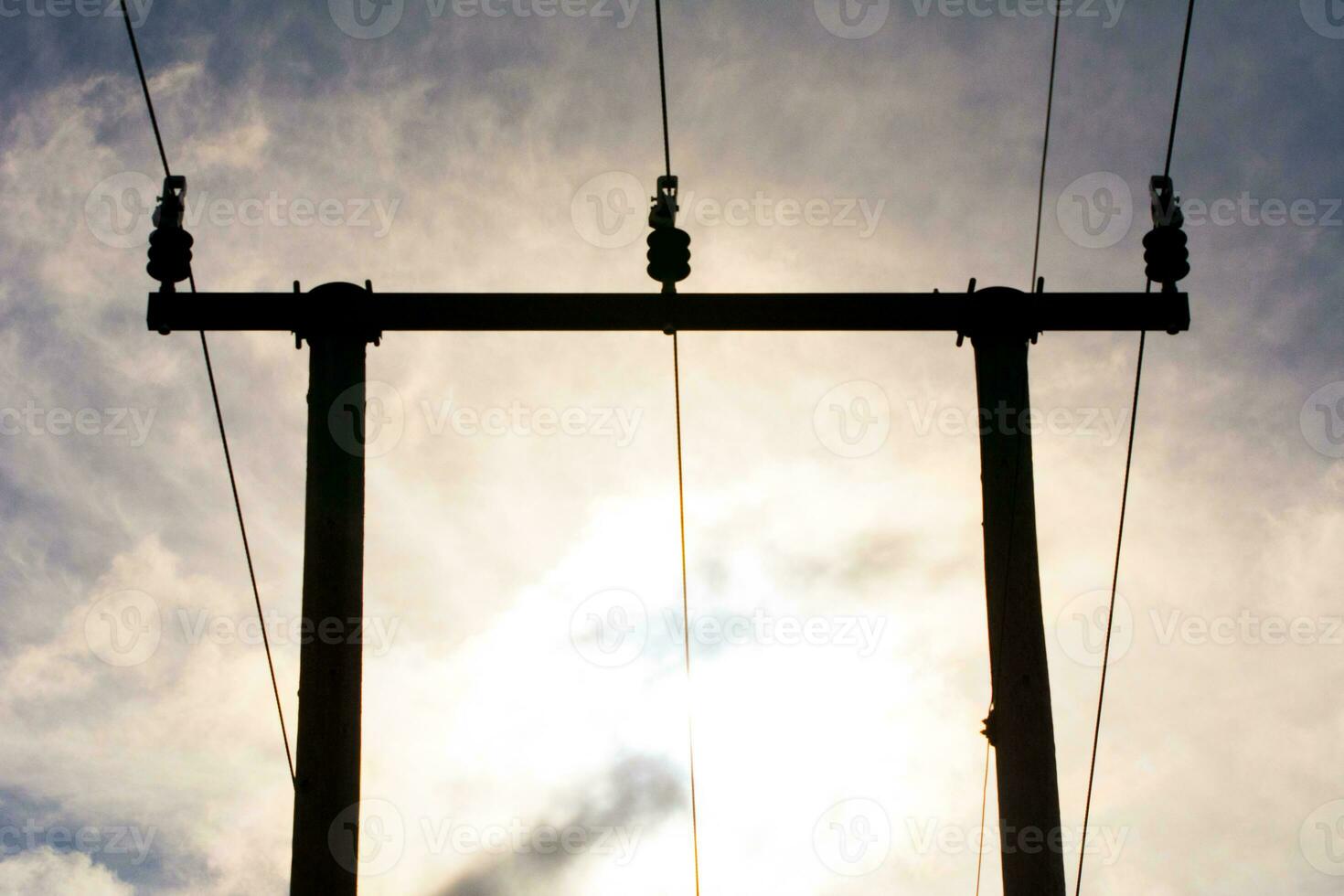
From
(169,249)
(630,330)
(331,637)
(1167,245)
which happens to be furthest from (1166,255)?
(169,249)

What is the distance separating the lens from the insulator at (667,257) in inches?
300

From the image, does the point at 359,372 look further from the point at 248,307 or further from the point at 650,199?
the point at 650,199

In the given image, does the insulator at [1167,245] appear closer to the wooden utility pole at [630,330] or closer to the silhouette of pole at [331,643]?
the wooden utility pole at [630,330]

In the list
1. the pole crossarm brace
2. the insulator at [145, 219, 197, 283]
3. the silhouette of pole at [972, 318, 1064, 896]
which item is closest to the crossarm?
the pole crossarm brace

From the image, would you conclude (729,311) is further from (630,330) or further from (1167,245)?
(1167,245)

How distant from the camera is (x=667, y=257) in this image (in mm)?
7621

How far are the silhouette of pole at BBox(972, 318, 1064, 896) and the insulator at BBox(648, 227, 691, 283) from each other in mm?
1848

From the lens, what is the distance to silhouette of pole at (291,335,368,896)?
6.31 metres

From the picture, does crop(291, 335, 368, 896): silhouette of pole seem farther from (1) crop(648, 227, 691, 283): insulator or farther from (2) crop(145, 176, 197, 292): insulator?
(1) crop(648, 227, 691, 283): insulator

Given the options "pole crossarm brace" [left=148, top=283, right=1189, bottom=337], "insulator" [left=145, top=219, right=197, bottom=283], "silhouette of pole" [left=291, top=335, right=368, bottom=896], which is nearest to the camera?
"silhouette of pole" [left=291, top=335, right=368, bottom=896]

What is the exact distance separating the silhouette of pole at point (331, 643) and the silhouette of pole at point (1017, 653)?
327cm

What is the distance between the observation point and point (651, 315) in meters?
7.50

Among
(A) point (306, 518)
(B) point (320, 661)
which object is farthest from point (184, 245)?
(B) point (320, 661)

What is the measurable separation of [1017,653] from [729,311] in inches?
98.7
